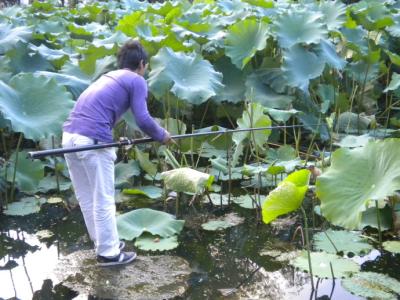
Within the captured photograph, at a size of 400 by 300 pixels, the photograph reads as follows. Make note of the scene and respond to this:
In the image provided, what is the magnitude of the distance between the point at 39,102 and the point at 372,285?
233cm

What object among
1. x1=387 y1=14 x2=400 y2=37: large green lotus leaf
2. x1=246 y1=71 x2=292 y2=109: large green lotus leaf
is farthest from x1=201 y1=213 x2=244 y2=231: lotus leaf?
x1=387 y1=14 x2=400 y2=37: large green lotus leaf

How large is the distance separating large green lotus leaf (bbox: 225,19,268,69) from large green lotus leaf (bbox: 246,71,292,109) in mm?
197

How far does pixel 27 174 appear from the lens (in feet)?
13.2

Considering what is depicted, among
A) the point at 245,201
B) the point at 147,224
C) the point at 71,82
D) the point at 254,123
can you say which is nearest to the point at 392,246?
the point at 245,201

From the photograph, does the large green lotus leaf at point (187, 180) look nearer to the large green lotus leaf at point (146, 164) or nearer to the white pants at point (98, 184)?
the white pants at point (98, 184)

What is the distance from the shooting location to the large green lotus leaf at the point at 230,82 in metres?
5.07

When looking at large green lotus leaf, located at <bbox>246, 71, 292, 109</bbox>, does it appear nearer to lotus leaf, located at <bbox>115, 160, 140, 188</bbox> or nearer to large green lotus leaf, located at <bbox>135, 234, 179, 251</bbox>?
lotus leaf, located at <bbox>115, 160, 140, 188</bbox>

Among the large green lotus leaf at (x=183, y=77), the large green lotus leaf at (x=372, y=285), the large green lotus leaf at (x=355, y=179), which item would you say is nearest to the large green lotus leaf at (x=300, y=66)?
the large green lotus leaf at (x=183, y=77)

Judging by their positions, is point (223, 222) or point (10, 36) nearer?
point (223, 222)

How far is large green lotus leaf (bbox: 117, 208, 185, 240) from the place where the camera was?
3246 mm

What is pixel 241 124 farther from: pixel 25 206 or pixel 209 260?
pixel 25 206

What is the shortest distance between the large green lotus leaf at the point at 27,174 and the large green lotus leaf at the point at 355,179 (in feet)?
6.98

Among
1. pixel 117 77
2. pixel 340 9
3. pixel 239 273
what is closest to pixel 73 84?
pixel 117 77

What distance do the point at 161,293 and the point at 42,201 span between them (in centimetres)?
163
